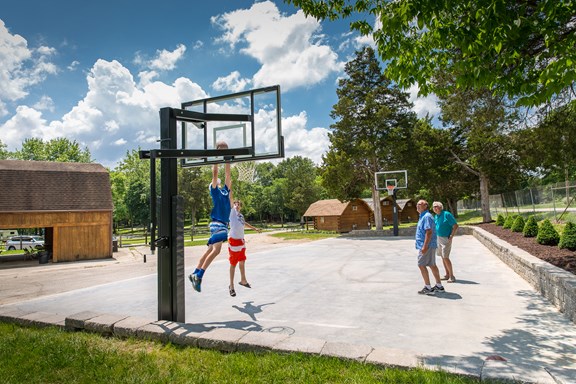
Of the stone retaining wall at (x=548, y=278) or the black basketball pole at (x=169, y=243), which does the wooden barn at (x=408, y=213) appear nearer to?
the stone retaining wall at (x=548, y=278)

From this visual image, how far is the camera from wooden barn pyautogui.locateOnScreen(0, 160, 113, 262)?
1997 cm

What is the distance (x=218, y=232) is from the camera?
666 cm

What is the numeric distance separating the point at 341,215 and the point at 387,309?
3924 cm

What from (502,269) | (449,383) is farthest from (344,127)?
(449,383)

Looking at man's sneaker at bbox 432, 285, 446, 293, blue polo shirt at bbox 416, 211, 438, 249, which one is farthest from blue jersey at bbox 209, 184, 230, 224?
man's sneaker at bbox 432, 285, 446, 293

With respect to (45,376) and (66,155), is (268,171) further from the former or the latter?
(45,376)

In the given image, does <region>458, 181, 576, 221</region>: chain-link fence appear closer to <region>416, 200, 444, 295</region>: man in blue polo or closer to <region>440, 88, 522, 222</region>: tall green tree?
<region>440, 88, 522, 222</region>: tall green tree

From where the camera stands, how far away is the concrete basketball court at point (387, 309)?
14.4 feet

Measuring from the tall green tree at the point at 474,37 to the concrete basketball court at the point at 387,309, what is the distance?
12.0 feet

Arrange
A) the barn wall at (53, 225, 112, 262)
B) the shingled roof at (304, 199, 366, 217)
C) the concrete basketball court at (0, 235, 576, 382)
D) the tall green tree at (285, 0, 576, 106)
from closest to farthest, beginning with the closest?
the concrete basketball court at (0, 235, 576, 382), the tall green tree at (285, 0, 576, 106), the barn wall at (53, 225, 112, 262), the shingled roof at (304, 199, 366, 217)

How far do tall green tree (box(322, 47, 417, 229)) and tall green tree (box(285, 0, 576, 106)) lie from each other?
2217 centimetres

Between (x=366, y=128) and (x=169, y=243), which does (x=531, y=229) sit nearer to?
(x=169, y=243)

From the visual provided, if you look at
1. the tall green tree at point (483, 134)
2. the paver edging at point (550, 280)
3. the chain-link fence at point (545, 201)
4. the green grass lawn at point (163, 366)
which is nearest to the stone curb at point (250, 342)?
the green grass lawn at point (163, 366)

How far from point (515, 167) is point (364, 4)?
28.6m
